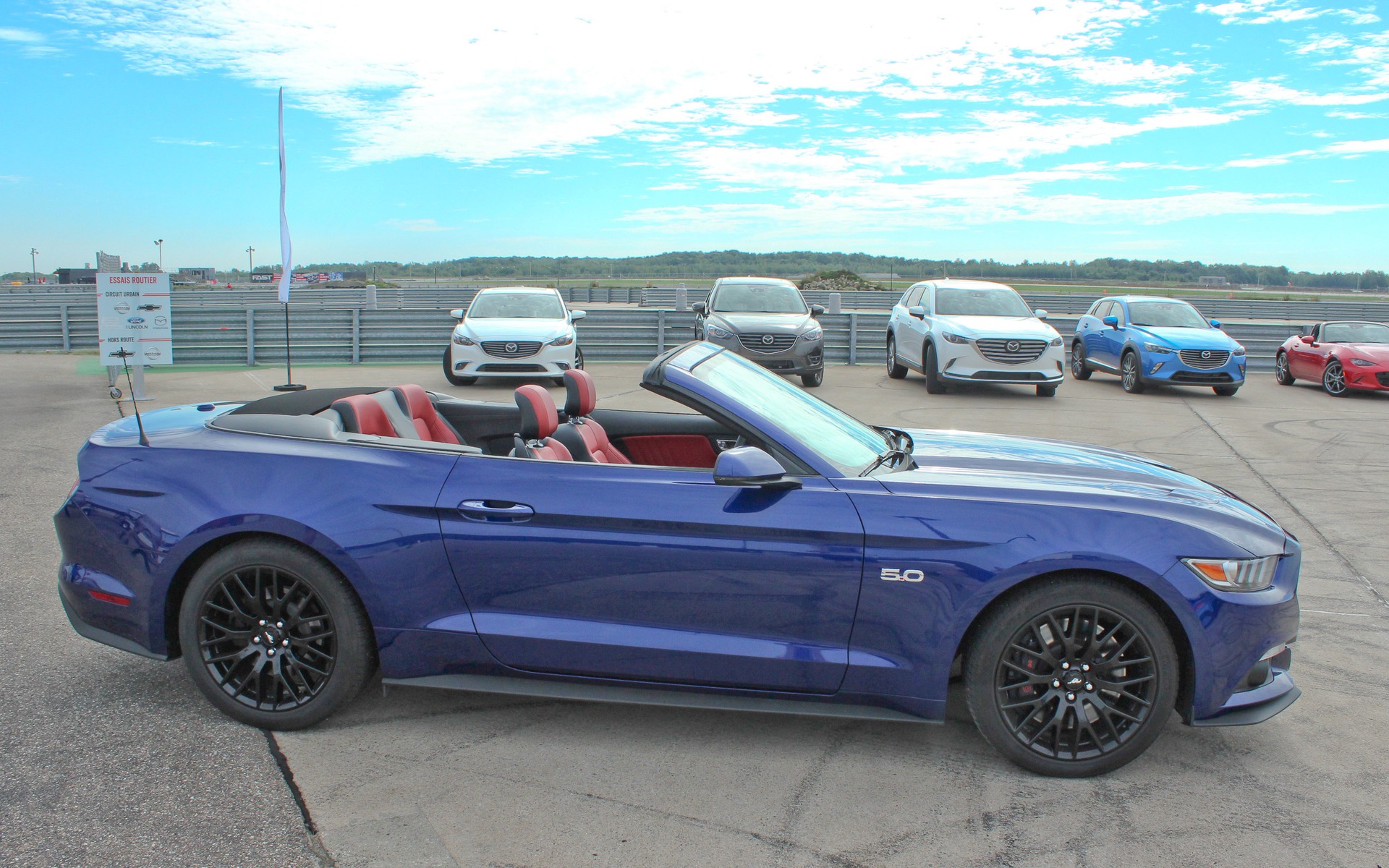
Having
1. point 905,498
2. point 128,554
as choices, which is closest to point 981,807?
point 905,498

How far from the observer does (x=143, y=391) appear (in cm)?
1345

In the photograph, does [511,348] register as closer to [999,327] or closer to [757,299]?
[757,299]

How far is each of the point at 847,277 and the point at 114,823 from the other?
2661 inches

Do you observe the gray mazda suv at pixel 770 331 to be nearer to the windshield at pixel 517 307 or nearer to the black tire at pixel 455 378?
the windshield at pixel 517 307

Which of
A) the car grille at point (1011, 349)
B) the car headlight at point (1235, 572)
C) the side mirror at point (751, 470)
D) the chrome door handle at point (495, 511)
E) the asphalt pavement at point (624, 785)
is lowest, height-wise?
the asphalt pavement at point (624, 785)

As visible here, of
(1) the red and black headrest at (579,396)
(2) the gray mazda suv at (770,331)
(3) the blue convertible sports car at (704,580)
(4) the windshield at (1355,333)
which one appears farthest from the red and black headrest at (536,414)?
(4) the windshield at (1355,333)

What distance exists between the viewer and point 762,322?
15.4m

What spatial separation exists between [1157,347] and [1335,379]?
116 inches

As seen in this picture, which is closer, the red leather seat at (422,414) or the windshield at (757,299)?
the red leather seat at (422,414)

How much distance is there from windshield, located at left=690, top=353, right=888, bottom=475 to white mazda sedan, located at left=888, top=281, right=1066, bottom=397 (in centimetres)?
1044

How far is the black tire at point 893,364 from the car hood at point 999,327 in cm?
179

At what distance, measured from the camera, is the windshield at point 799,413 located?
3.38 meters

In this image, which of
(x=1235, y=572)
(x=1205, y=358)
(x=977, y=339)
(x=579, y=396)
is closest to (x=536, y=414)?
(x=579, y=396)

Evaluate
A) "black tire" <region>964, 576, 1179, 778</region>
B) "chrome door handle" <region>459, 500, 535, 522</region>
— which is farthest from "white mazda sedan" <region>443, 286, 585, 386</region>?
"black tire" <region>964, 576, 1179, 778</region>
